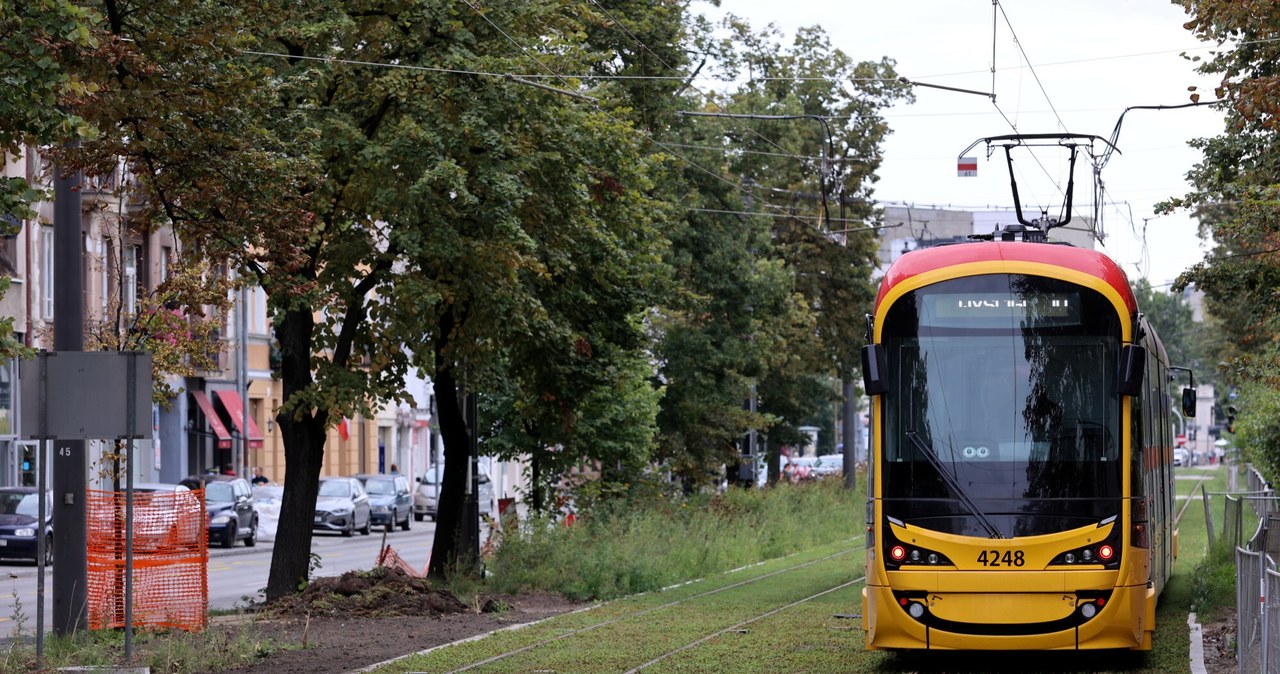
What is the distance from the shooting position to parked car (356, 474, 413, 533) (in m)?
Answer: 50.8

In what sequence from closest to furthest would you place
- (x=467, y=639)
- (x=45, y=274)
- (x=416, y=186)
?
(x=467, y=639)
(x=416, y=186)
(x=45, y=274)

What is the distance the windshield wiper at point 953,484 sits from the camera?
1395 centimetres

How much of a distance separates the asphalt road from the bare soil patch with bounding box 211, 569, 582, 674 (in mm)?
2276

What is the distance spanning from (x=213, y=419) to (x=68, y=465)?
38653 millimetres

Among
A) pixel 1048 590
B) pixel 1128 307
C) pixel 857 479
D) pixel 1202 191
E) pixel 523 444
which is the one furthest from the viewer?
pixel 857 479

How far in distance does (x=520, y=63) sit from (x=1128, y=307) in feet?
28.1

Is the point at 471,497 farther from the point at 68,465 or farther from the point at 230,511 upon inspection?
the point at 230,511

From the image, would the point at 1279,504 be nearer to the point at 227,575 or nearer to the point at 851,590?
the point at 851,590

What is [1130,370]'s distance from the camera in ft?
46.7

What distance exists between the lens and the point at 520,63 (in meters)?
20.7

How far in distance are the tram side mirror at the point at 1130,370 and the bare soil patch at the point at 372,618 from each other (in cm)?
678

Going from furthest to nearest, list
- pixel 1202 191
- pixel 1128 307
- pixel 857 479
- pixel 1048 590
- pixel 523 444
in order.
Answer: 1. pixel 857 479
2. pixel 523 444
3. pixel 1202 191
4. pixel 1128 307
5. pixel 1048 590

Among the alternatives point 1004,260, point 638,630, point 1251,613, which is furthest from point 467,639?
point 1251,613

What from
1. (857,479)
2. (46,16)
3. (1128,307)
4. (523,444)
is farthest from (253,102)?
(857,479)
